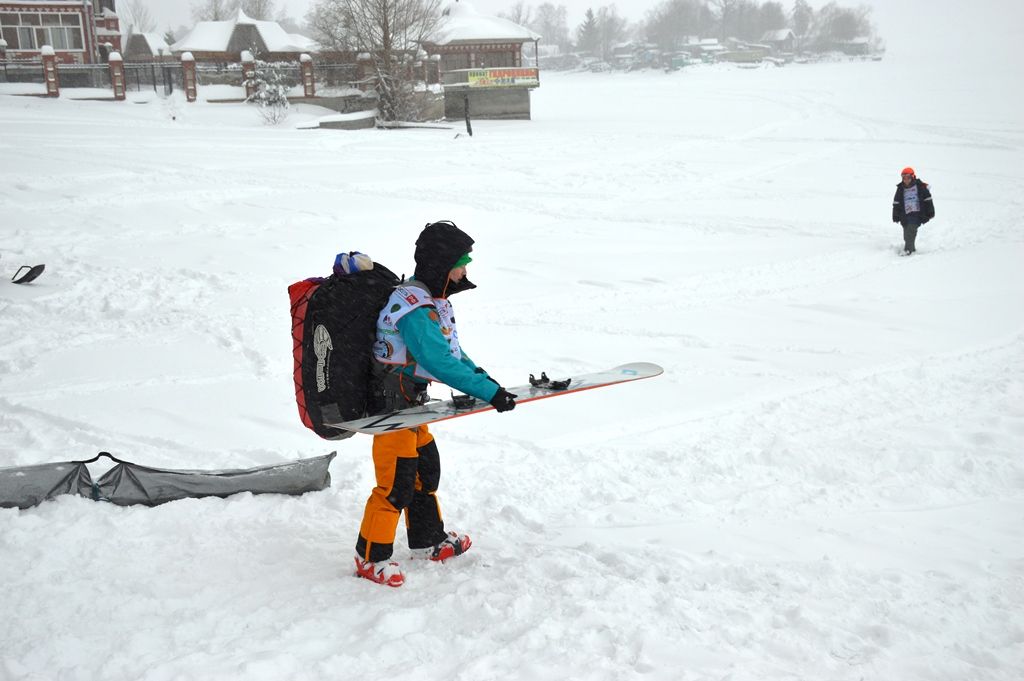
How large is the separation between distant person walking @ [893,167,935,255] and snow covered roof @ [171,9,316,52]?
101ft

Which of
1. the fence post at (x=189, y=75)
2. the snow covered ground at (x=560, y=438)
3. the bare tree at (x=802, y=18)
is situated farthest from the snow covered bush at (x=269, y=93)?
the bare tree at (x=802, y=18)

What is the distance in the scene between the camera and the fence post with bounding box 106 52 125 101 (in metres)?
30.0

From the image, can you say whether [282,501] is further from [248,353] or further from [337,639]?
[248,353]

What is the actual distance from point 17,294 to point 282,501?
22.8 feet

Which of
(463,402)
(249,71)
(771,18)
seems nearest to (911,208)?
(463,402)

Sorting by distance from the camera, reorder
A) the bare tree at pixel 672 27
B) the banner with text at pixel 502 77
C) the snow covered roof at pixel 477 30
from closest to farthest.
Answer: the banner with text at pixel 502 77 → the snow covered roof at pixel 477 30 → the bare tree at pixel 672 27

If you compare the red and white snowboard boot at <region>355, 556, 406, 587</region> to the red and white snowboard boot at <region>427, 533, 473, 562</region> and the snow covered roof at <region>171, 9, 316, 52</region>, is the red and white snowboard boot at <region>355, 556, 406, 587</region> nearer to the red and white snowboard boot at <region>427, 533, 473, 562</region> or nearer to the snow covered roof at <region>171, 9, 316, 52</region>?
the red and white snowboard boot at <region>427, 533, 473, 562</region>

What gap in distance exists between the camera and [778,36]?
11119 centimetres

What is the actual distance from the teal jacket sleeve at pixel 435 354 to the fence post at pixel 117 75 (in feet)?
103

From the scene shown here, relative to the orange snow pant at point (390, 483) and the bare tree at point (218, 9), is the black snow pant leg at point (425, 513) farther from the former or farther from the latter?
the bare tree at point (218, 9)

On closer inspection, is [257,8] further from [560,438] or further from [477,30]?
[560,438]

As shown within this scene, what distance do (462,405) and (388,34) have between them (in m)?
32.2

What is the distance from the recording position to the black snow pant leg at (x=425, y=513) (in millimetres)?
4109

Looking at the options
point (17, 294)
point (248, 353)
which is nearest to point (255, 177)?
point (17, 294)
